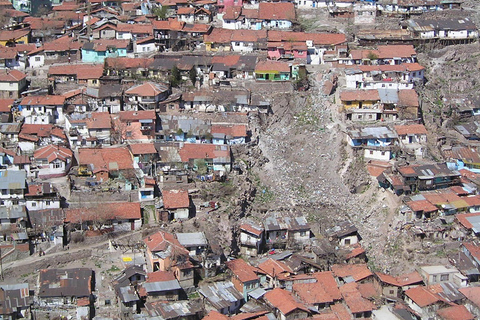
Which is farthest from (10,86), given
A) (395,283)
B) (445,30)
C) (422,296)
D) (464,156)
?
(445,30)

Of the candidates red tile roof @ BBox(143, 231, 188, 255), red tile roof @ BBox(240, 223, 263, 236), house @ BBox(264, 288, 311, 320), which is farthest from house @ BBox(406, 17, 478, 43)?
red tile roof @ BBox(143, 231, 188, 255)

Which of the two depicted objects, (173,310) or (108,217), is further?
(108,217)

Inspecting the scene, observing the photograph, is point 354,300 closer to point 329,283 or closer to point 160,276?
point 329,283

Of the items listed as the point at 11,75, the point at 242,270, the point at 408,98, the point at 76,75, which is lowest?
the point at 242,270

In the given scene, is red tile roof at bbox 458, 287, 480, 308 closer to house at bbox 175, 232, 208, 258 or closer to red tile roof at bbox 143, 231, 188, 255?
house at bbox 175, 232, 208, 258

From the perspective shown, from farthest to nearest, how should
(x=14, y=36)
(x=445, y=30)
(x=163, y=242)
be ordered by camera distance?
(x=14, y=36) < (x=445, y=30) < (x=163, y=242)

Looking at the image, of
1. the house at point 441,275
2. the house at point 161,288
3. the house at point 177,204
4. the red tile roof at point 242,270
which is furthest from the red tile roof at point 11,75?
the house at point 441,275

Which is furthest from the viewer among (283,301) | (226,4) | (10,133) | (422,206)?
(226,4)
